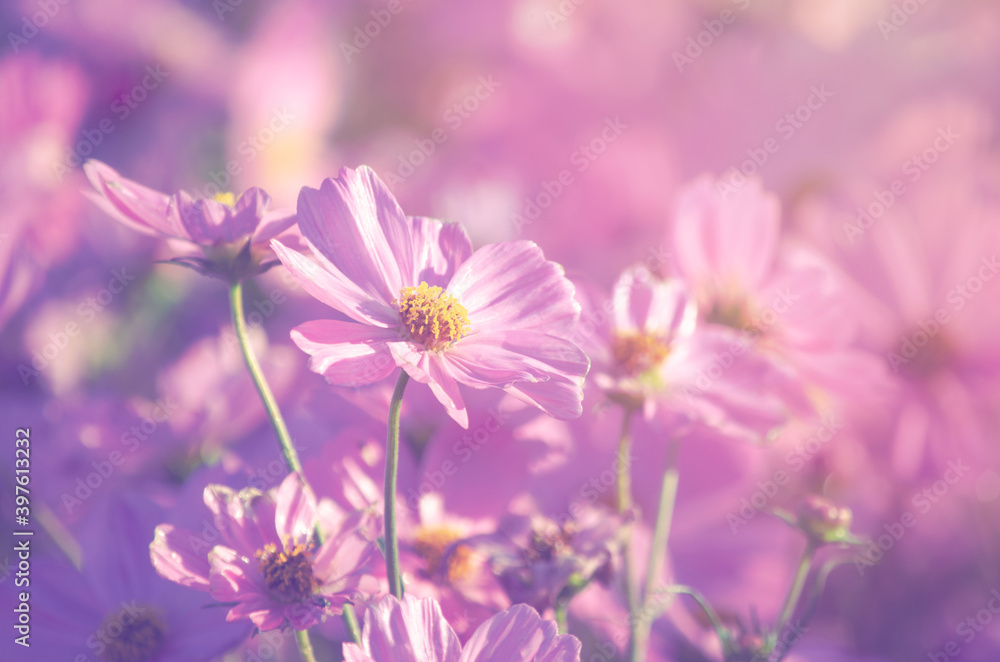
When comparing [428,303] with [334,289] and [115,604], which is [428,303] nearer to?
[334,289]

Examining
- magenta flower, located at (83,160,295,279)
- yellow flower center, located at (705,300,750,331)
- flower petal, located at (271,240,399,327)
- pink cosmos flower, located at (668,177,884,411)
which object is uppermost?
pink cosmos flower, located at (668,177,884,411)

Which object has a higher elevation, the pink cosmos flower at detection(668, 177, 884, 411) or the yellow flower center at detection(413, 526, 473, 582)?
the pink cosmos flower at detection(668, 177, 884, 411)

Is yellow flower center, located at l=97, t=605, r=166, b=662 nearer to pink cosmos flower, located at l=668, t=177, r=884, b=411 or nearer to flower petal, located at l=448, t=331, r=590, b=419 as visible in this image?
flower petal, located at l=448, t=331, r=590, b=419

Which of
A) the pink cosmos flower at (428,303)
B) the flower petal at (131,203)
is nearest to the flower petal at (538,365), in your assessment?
the pink cosmos flower at (428,303)

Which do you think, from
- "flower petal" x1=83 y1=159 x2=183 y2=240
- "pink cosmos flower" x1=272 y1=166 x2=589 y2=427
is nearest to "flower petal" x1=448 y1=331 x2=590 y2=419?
"pink cosmos flower" x1=272 y1=166 x2=589 y2=427

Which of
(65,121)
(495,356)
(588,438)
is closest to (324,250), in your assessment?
(495,356)

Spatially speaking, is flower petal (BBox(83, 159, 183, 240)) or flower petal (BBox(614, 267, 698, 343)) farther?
flower petal (BBox(614, 267, 698, 343))

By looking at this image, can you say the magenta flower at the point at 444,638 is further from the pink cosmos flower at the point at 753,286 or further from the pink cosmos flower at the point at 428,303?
the pink cosmos flower at the point at 753,286
